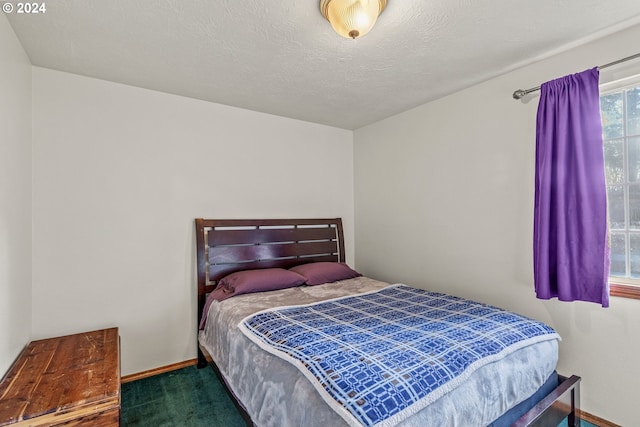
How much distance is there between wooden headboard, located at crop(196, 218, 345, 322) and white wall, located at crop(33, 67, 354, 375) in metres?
0.12

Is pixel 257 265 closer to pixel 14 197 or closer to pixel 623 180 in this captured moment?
pixel 14 197

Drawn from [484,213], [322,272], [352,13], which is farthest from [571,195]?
[322,272]

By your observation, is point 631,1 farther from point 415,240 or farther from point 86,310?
point 86,310

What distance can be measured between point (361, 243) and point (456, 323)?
6.97ft

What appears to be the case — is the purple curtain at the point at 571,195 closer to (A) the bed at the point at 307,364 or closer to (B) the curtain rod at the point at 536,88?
(B) the curtain rod at the point at 536,88

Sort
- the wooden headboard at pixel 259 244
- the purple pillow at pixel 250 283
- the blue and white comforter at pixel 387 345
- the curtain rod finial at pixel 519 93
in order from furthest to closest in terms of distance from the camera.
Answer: the wooden headboard at pixel 259 244 < the purple pillow at pixel 250 283 < the curtain rod finial at pixel 519 93 < the blue and white comforter at pixel 387 345

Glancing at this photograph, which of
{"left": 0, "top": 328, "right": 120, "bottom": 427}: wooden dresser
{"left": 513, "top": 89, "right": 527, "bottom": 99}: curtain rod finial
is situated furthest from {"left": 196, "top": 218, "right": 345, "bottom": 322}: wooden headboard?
{"left": 513, "top": 89, "right": 527, "bottom": 99}: curtain rod finial

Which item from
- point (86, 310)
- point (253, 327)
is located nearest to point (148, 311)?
point (86, 310)

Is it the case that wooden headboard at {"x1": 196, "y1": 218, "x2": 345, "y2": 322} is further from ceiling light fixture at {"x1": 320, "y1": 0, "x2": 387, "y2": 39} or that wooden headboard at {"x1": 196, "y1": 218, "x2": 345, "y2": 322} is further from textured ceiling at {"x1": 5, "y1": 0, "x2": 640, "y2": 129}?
ceiling light fixture at {"x1": 320, "y1": 0, "x2": 387, "y2": 39}

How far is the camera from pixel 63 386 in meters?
1.67

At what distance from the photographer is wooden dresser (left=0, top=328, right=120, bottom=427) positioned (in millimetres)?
1459

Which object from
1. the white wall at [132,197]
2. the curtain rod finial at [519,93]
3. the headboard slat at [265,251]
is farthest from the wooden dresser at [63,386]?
the curtain rod finial at [519,93]

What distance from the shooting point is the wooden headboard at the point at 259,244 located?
9.63 feet

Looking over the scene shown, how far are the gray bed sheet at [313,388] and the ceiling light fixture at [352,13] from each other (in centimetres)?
169
